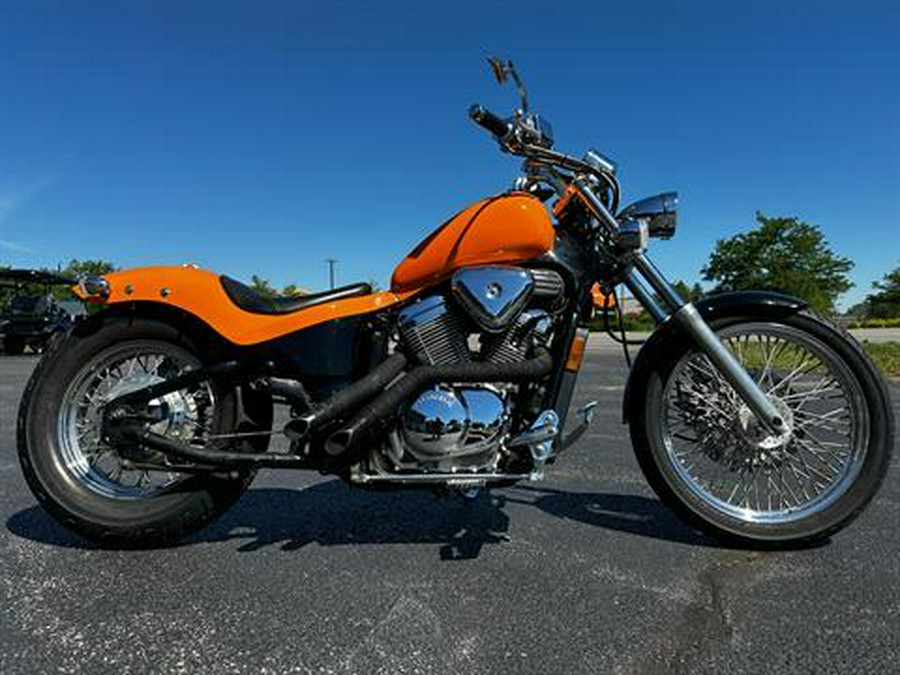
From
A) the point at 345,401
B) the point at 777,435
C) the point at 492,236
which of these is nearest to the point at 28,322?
the point at 345,401

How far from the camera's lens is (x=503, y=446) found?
89.5 inches

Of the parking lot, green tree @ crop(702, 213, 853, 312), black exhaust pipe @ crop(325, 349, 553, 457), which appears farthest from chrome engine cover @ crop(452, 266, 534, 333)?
green tree @ crop(702, 213, 853, 312)

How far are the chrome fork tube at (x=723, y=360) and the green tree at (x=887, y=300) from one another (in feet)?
187

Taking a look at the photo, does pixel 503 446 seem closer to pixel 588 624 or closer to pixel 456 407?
pixel 456 407

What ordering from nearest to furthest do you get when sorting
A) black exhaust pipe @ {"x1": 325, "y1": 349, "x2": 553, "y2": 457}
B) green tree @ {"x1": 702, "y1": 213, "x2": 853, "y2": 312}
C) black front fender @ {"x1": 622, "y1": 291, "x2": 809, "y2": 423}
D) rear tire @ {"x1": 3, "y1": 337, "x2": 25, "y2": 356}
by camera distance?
black exhaust pipe @ {"x1": 325, "y1": 349, "x2": 553, "y2": 457} → black front fender @ {"x1": 622, "y1": 291, "x2": 809, "y2": 423} → rear tire @ {"x1": 3, "y1": 337, "x2": 25, "y2": 356} → green tree @ {"x1": 702, "y1": 213, "x2": 853, "y2": 312}

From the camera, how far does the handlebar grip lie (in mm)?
2377

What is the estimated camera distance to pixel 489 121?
7.86ft

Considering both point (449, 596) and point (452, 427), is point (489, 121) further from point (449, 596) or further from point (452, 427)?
point (449, 596)

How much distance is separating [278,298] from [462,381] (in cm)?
84

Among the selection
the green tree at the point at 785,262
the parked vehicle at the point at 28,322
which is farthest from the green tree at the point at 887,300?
the parked vehicle at the point at 28,322

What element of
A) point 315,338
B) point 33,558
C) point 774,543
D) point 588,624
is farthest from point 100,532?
point 774,543

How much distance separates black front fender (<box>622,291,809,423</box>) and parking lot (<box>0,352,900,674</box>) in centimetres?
61

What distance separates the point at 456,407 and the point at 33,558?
1.65m

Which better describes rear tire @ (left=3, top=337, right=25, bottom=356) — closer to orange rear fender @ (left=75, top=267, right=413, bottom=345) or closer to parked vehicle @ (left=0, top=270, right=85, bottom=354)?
parked vehicle @ (left=0, top=270, right=85, bottom=354)
